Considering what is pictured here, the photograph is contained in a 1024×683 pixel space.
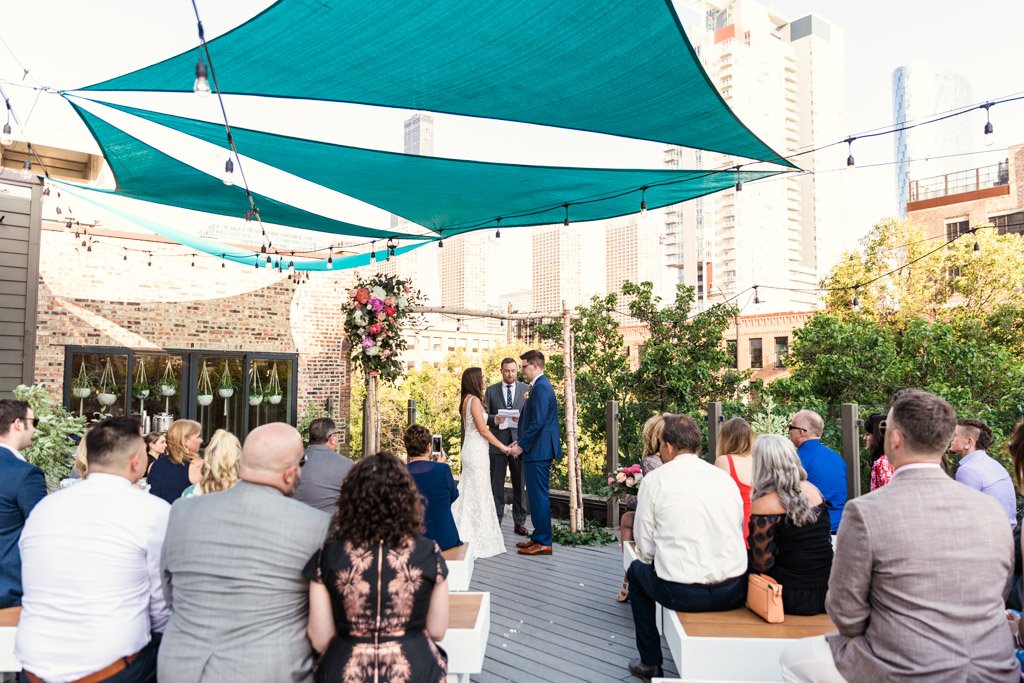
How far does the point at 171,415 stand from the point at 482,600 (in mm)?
7626

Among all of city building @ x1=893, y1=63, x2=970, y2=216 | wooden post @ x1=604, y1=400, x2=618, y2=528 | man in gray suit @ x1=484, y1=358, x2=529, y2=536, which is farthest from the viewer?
city building @ x1=893, y1=63, x2=970, y2=216

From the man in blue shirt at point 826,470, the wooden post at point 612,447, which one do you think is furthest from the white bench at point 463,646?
the wooden post at point 612,447

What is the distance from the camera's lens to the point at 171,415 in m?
9.41

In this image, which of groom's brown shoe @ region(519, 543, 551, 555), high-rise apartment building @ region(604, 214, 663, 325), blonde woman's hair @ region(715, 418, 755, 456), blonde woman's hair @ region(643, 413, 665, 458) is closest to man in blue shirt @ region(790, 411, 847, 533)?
blonde woman's hair @ region(715, 418, 755, 456)

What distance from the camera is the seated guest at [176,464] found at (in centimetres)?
393

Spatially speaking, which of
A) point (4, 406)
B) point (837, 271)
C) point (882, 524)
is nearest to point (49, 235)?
point (4, 406)

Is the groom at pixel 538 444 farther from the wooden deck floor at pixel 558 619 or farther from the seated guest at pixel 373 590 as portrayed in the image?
the seated guest at pixel 373 590

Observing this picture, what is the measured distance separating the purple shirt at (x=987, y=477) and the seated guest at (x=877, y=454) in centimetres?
42

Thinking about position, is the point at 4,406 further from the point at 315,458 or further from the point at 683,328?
the point at 683,328

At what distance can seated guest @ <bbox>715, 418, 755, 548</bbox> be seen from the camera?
383 cm

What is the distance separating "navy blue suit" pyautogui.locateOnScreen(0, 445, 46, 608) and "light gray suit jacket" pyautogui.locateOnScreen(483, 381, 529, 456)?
12.9 ft

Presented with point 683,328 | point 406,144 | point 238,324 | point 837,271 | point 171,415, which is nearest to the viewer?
point 171,415

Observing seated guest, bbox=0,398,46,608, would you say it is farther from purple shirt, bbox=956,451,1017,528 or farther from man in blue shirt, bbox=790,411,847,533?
purple shirt, bbox=956,451,1017,528

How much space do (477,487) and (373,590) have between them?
151 inches
